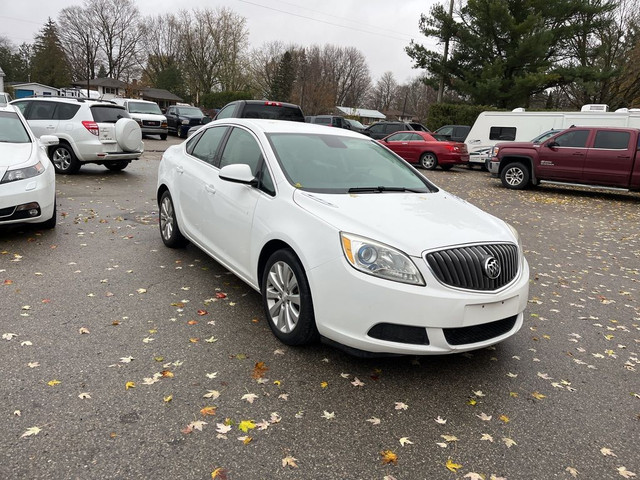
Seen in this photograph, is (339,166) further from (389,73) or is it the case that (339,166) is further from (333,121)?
(389,73)

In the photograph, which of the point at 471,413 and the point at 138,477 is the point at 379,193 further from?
the point at 138,477

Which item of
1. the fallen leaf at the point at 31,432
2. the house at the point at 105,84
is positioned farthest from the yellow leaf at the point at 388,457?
the house at the point at 105,84

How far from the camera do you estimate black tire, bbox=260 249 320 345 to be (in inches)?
128

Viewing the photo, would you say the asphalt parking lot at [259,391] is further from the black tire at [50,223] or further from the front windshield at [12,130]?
the front windshield at [12,130]

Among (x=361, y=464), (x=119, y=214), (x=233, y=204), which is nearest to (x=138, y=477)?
(x=361, y=464)

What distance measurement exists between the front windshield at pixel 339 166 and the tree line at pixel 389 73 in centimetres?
2406

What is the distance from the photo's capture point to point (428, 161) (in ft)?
60.2

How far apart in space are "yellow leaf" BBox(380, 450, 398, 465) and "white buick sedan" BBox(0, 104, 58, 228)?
16.7 feet

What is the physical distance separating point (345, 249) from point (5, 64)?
331 ft

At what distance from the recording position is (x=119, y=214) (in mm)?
7699

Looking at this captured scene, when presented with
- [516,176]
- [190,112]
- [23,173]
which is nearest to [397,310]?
[23,173]

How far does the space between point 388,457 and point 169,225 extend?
13.6ft

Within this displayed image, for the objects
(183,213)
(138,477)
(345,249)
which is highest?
(345,249)

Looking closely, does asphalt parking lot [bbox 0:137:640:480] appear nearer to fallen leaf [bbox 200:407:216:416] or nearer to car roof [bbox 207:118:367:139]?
fallen leaf [bbox 200:407:216:416]
